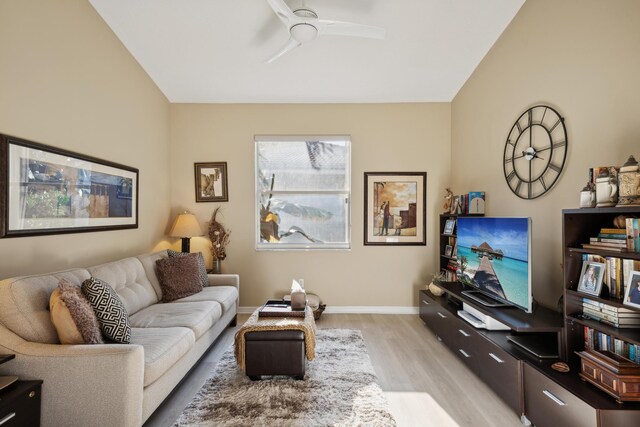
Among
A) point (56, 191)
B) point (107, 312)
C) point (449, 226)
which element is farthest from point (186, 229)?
point (449, 226)

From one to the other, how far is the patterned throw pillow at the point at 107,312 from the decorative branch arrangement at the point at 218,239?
1950 millimetres

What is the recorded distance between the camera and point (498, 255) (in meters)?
2.57

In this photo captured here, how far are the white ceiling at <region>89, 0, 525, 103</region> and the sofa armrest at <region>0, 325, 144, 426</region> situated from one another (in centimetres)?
286

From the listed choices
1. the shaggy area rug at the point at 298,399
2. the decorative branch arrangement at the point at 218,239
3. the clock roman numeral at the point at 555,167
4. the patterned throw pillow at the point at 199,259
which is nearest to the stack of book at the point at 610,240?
the clock roman numeral at the point at 555,167

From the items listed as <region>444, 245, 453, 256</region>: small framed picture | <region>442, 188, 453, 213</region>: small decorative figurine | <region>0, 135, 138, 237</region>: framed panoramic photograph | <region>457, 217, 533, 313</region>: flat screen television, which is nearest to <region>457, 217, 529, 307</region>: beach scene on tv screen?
<region>457, 217, 533, 313</region>: flat screen television

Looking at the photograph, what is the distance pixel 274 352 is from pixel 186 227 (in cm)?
218

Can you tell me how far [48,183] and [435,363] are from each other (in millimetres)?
3510

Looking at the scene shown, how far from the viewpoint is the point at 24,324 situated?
1678 mm

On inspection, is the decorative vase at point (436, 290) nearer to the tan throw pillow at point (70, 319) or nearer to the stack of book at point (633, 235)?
the stack of book at point (633, 235)

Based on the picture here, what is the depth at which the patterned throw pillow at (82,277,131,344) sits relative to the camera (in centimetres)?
187

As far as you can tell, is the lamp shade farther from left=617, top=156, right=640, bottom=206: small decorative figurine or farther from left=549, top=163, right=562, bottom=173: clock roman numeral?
left=617, top=156, right=640, bottom=206: small decorative figurine

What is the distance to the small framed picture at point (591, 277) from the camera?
5.54ft

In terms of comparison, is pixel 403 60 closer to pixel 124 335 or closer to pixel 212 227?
pixel 212 227

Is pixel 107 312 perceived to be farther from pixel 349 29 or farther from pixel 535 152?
pixel 535 152
